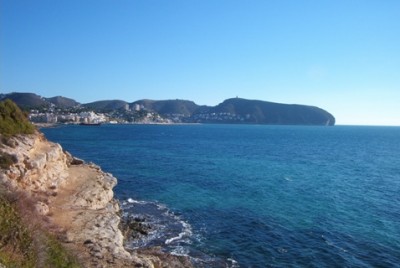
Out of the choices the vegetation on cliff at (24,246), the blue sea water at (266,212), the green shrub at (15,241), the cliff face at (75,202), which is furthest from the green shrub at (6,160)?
the green shrub at (15,241)

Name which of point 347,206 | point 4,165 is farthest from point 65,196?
point 347,206

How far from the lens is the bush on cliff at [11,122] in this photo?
109 feet

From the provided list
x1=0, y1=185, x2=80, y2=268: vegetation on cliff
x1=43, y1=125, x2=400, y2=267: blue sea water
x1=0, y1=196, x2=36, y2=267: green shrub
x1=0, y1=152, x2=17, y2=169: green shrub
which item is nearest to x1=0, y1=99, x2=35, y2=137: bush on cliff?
x1=0, y1=152, x2=17, y2=169: green shrub

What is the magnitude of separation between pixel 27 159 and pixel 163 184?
2146 cm

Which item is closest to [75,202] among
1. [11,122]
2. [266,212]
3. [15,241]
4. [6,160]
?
[6,160]

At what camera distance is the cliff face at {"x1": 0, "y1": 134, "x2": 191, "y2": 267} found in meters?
19.9

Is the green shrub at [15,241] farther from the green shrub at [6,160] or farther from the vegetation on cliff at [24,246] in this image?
the green shrub at [6,160]

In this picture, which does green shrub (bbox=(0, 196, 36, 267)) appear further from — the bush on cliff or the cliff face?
the bush on cliff

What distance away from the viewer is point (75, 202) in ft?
98.4

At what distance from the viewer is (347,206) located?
A: 128ft

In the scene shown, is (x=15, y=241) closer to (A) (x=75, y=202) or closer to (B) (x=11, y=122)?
(A) (x=75, y=202)

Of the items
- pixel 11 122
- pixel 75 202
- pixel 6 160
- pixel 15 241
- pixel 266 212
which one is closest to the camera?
pixel 15 241

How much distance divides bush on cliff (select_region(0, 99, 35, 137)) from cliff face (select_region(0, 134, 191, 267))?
1.18 meters

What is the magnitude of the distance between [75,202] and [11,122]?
12.4 metres
